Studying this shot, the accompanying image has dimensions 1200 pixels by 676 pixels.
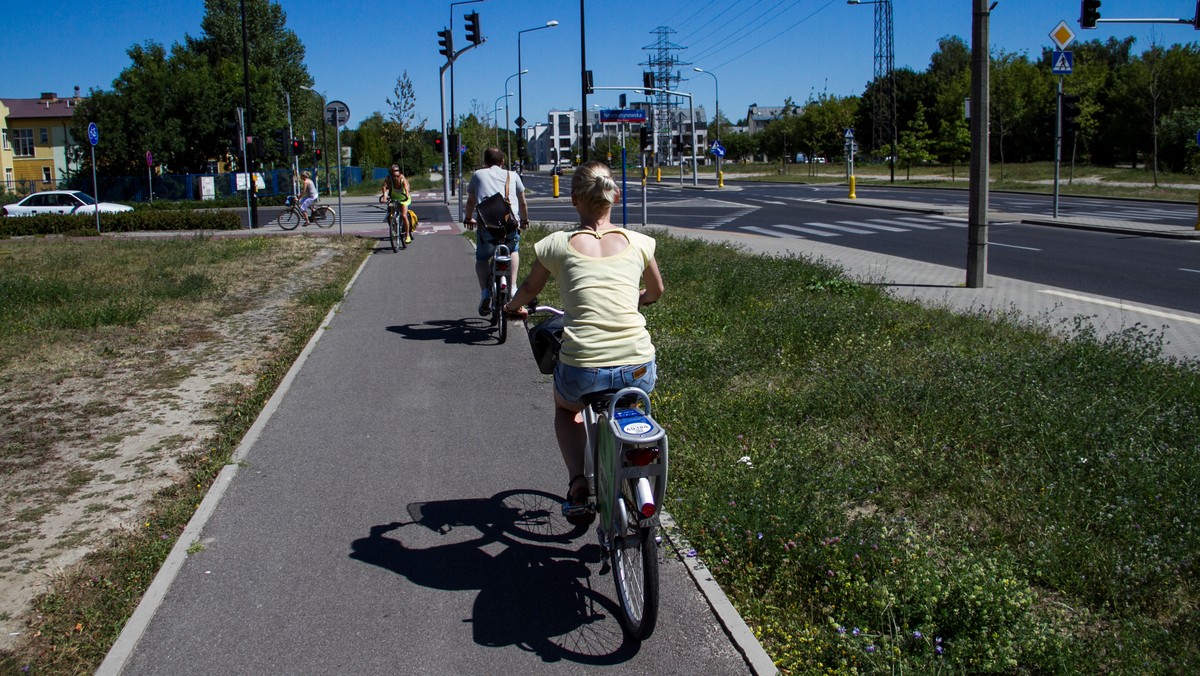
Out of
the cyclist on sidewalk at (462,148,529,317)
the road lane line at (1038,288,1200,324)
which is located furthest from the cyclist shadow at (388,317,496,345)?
the road lane line at (1038,288,1200,324)

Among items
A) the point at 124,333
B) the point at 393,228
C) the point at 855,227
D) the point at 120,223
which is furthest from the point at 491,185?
the point at 120,223

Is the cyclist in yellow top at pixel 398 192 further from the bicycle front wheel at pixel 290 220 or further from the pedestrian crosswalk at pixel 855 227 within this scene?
the bicycle front wheel at pixel 290 220

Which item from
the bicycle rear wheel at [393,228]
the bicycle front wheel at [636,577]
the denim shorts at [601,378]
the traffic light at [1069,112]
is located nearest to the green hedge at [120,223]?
the bicycle rear wheel at [393,228]

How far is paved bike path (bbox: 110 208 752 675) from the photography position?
3.57m

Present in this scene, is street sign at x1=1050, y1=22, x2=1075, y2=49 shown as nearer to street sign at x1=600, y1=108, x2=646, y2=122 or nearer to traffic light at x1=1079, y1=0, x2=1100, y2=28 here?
traffic light at x1=1079, y1=0, x2=1100, y2=28

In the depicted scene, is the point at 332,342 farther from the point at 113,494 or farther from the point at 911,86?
the point at 911,86

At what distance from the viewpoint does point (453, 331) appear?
10.2m

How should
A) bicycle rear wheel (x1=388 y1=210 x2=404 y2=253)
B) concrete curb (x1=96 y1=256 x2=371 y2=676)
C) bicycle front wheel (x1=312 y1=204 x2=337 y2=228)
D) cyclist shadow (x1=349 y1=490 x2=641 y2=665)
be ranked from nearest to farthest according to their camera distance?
concrete curb (x1=96 y1=256 x2=371 y2=676) < cyclist shadow (x1=349 y1=490 x2=641 y2=665) < bicycle rear wheel (x1=388 y1=210 x2=404 y2=253) < bicycle front wheel (x1=312 y1=204 x2=337 y2=228)

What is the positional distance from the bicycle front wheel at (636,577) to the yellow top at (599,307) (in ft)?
2.16

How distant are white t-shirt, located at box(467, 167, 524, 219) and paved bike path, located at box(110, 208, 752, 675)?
2.77 m

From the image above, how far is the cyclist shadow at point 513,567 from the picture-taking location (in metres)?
3.69

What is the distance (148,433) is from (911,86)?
90.7m

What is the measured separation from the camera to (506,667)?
348 cm

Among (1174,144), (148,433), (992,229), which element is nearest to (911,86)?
(1174,144)
